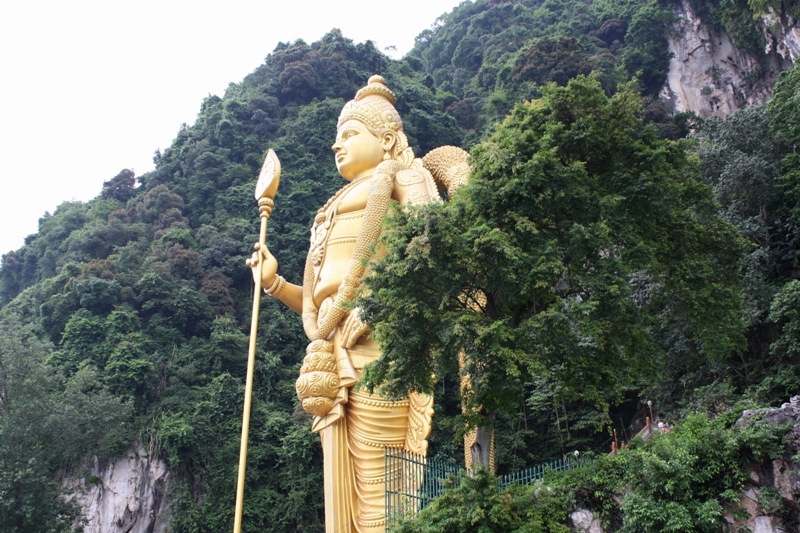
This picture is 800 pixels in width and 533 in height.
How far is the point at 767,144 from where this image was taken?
13898 millimetres

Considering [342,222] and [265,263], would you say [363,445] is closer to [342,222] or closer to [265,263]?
[265,263]

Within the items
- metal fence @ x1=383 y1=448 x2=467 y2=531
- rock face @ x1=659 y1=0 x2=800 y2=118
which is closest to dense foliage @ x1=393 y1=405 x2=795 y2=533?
metal fence @ x1=383 y1=448 x2=467 y2=531

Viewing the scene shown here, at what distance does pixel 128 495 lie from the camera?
57.6ft

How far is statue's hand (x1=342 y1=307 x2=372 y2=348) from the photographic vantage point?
25.8 feet

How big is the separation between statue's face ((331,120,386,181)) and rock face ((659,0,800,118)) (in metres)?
17.4

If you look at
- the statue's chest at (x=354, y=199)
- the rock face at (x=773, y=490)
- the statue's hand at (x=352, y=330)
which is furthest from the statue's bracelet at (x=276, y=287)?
the rock face at (x=773, y=490)

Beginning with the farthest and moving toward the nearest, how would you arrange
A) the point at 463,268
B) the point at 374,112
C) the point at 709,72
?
1. the point at 709,72
2. the point at 374,112
3. the point at 463,268

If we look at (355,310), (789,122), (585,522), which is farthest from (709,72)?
(585,522)

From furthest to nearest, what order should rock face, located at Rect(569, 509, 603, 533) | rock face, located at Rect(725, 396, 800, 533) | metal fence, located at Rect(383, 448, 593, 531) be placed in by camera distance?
1. metal fence, located at Rect(383, 448, 593, 531)
2. rock face, located at Rect(569, 509, 603, 533)
3. rock face, located at Rect(725, 396, 800, 533)

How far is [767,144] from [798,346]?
4.84 m

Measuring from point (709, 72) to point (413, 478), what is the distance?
2324cm

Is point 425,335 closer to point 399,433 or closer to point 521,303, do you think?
point 521,303

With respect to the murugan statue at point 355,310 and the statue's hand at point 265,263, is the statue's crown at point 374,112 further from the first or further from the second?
Answer: the statue's hand at point 265,263

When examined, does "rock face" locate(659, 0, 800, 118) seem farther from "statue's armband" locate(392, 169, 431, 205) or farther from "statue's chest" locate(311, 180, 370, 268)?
"statue's chest" locate(311, 180, 370, 268)
